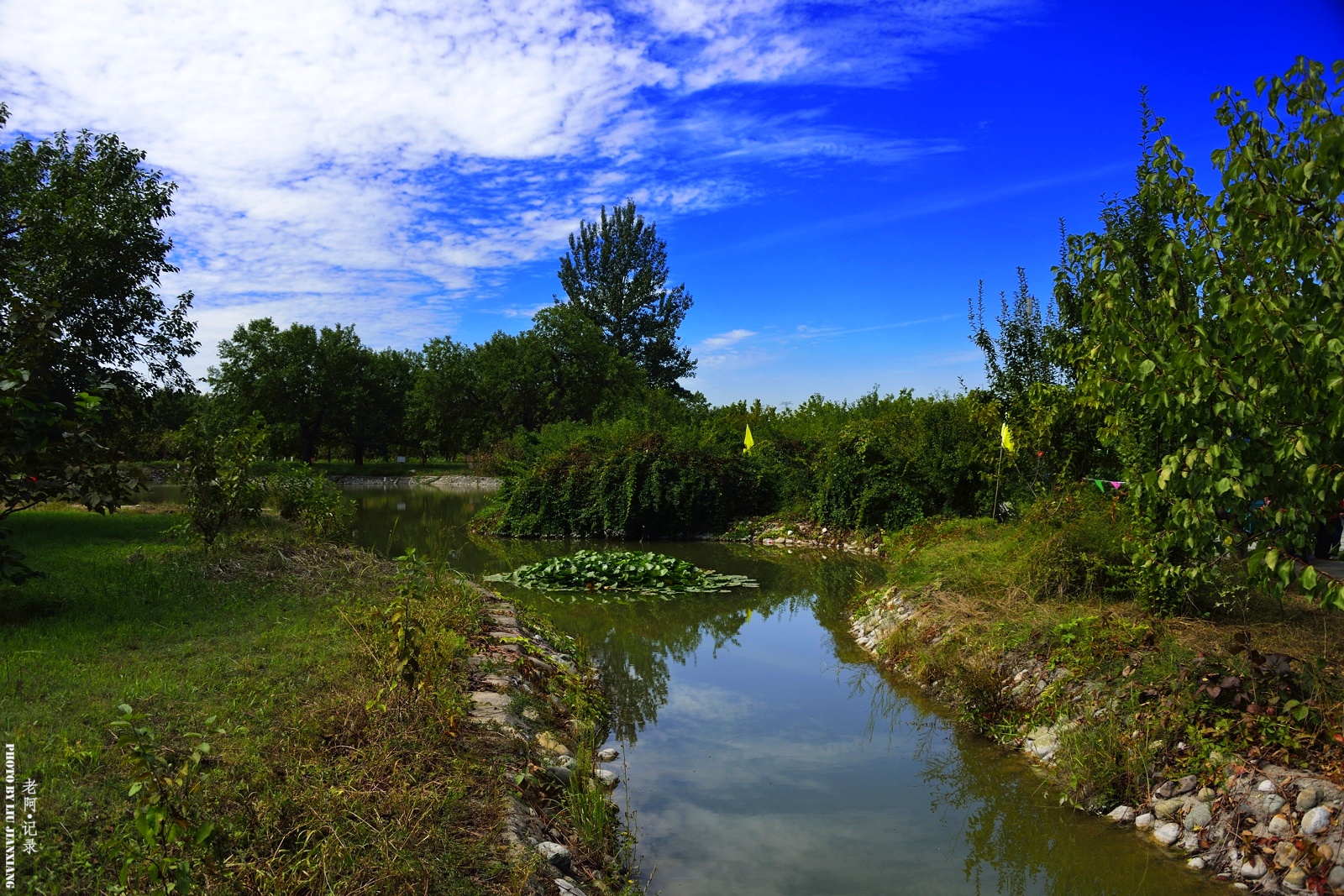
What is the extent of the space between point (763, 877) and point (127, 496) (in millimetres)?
7506

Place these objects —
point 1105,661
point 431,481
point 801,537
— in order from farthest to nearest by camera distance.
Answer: point 431,481, point 801,537, point 1105,661

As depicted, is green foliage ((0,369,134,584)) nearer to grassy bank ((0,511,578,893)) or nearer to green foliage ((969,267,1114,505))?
grassy bank ((0,511,578,893))

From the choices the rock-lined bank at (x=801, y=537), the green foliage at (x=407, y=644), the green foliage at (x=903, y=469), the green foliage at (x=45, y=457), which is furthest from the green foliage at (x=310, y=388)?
the green foliage at (x=407, y=644)

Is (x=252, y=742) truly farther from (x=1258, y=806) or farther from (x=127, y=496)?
(x=1258, y=806)

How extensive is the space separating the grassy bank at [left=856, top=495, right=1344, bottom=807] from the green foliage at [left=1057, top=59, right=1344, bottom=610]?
916 millimetres

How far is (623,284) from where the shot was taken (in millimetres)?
55469

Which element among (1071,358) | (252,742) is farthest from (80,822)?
(1071,358)

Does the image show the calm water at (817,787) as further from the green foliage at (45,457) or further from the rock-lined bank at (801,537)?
the rock-lined bank at (801,537)

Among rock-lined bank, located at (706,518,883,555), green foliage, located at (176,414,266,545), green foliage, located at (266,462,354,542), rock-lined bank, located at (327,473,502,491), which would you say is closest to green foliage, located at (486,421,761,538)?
rock-lined bank, located at (706,518,883,555)

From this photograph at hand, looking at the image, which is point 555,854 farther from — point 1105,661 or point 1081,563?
point 1081,563

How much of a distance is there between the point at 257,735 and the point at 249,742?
207 millimetres

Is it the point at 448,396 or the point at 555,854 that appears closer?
the point at 555,854

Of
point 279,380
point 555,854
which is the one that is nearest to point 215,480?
point 555,854

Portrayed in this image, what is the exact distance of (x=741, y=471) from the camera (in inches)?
933
